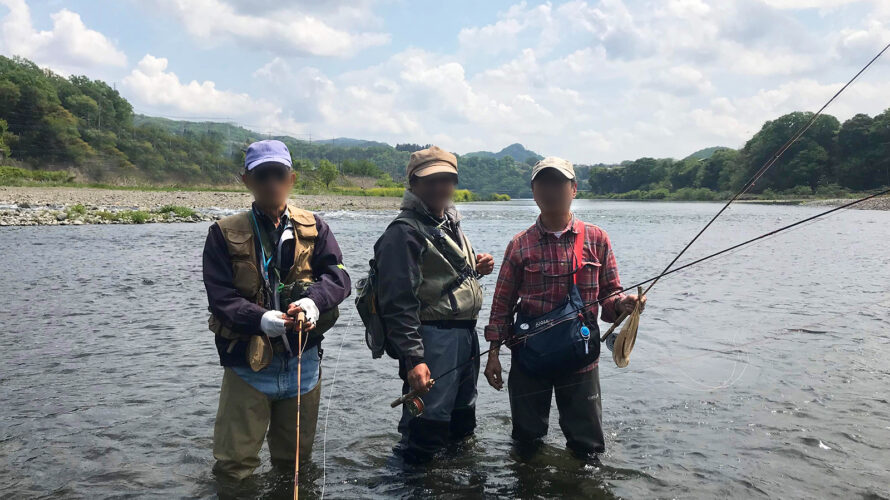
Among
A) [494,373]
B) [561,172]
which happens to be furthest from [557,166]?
[494,373]

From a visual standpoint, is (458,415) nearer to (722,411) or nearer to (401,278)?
(401,278)

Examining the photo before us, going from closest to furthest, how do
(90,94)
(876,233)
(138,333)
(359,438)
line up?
(359,438)
(138,333)
(876,233)
(90,94)

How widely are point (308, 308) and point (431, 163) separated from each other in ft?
4.08

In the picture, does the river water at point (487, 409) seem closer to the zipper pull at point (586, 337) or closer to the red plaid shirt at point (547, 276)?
the zipper pull at point (586, 337)

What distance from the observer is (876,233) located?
30.3 m

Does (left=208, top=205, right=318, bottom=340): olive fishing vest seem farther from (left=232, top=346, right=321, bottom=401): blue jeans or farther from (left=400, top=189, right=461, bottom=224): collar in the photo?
(left=400, top=189, right=461, bottom=224): collar

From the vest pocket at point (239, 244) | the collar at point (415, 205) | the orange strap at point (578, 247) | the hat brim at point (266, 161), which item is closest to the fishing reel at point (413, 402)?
the collar at point (415, 205)

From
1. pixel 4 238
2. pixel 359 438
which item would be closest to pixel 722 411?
pixel 359 438

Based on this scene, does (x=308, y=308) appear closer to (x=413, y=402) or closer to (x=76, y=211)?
(x=413, y=402)

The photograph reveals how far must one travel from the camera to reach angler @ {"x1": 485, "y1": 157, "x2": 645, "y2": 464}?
3.94 m

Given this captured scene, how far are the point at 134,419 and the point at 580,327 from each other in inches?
181

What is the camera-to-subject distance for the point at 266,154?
3.61m

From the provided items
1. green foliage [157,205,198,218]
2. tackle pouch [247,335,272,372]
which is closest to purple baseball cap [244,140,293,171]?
tackle pouch [247,335,272,372]

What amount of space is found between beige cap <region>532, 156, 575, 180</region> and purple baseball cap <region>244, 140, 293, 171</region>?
1.60 meters
